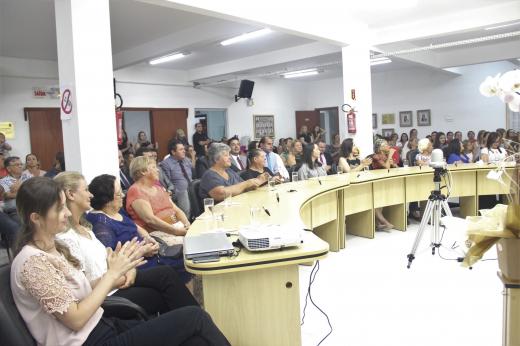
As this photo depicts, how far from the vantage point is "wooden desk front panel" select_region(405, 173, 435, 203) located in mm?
5578

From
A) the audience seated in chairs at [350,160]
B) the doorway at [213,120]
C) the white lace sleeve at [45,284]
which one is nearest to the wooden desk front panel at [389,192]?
the audience seated in chairs at [350,160]

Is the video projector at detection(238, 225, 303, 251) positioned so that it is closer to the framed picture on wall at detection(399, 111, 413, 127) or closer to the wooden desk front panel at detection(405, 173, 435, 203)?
the wooden desk front panel at detection(405, 173, 435, 203)

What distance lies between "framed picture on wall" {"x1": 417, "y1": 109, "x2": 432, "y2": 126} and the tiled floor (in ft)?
24.8

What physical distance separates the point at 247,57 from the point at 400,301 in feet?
22.4

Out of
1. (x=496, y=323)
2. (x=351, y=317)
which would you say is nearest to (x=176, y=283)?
(x=351, y=317)

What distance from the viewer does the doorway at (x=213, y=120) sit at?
36.2 ft

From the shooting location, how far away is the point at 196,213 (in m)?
3.77

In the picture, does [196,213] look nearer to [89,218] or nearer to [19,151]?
[89,218]

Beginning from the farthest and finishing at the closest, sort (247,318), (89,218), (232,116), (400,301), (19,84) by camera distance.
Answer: (232,116) → (19,84) → (400,301) → (89,218) → (247,318)

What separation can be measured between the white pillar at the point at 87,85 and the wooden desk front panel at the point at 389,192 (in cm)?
309

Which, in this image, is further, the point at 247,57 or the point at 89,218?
the point at 247,57

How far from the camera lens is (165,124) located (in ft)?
33.6

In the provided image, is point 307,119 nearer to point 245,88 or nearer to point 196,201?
point 245,88

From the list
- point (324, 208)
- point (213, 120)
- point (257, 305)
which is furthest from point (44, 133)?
point (257, 305)
